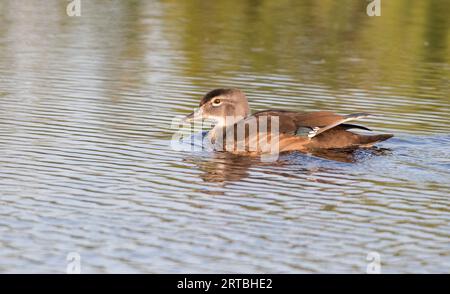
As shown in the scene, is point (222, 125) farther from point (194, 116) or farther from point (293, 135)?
point (293, 135)

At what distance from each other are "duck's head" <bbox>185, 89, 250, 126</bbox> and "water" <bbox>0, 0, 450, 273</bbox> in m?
0.51

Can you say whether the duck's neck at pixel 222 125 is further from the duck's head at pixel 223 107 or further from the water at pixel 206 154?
the water at pixel 206 154

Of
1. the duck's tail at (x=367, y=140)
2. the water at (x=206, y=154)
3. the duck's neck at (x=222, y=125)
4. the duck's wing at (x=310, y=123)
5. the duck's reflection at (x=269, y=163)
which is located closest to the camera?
the water at (x=206, y=154)

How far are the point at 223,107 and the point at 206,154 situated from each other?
121 centimetres

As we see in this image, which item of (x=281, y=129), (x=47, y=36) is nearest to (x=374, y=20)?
(x=47, y=36)

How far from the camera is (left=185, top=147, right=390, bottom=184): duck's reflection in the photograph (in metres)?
11.4

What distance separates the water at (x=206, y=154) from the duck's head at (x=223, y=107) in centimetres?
51

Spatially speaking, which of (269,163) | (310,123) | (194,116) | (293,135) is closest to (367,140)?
(310,123)

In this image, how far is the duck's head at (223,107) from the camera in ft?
44.7

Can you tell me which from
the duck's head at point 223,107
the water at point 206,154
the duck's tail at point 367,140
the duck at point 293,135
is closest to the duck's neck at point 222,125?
the duck's head at point 223,107

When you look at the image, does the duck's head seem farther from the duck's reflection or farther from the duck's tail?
the duck's tail

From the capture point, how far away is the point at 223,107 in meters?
13.7

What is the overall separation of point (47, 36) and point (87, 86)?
4696 mm
